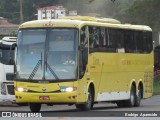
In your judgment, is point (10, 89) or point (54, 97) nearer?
point (54, 97)

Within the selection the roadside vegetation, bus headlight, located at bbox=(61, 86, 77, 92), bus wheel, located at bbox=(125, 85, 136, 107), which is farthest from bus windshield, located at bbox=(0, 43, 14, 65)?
the roadside vegetation

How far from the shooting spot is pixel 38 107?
25.5m

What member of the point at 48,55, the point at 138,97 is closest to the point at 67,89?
the point at 48,55

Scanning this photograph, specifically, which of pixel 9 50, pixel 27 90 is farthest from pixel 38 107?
pixel 9 50

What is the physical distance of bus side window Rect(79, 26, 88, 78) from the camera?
24.4 meters

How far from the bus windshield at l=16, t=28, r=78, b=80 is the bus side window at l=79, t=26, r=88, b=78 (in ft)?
0.95

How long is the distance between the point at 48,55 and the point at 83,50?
123 centimetres

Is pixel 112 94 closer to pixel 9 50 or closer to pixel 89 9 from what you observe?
pixel 9 50

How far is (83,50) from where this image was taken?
2453 centimetres

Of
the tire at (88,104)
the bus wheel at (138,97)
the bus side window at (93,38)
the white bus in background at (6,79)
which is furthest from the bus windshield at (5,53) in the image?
the bus wheel at (138,97)

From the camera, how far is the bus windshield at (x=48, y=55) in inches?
946

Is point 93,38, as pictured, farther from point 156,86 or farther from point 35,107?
point 156,86

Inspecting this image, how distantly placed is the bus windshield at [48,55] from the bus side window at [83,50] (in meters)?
0.29

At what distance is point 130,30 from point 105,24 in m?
2.93
